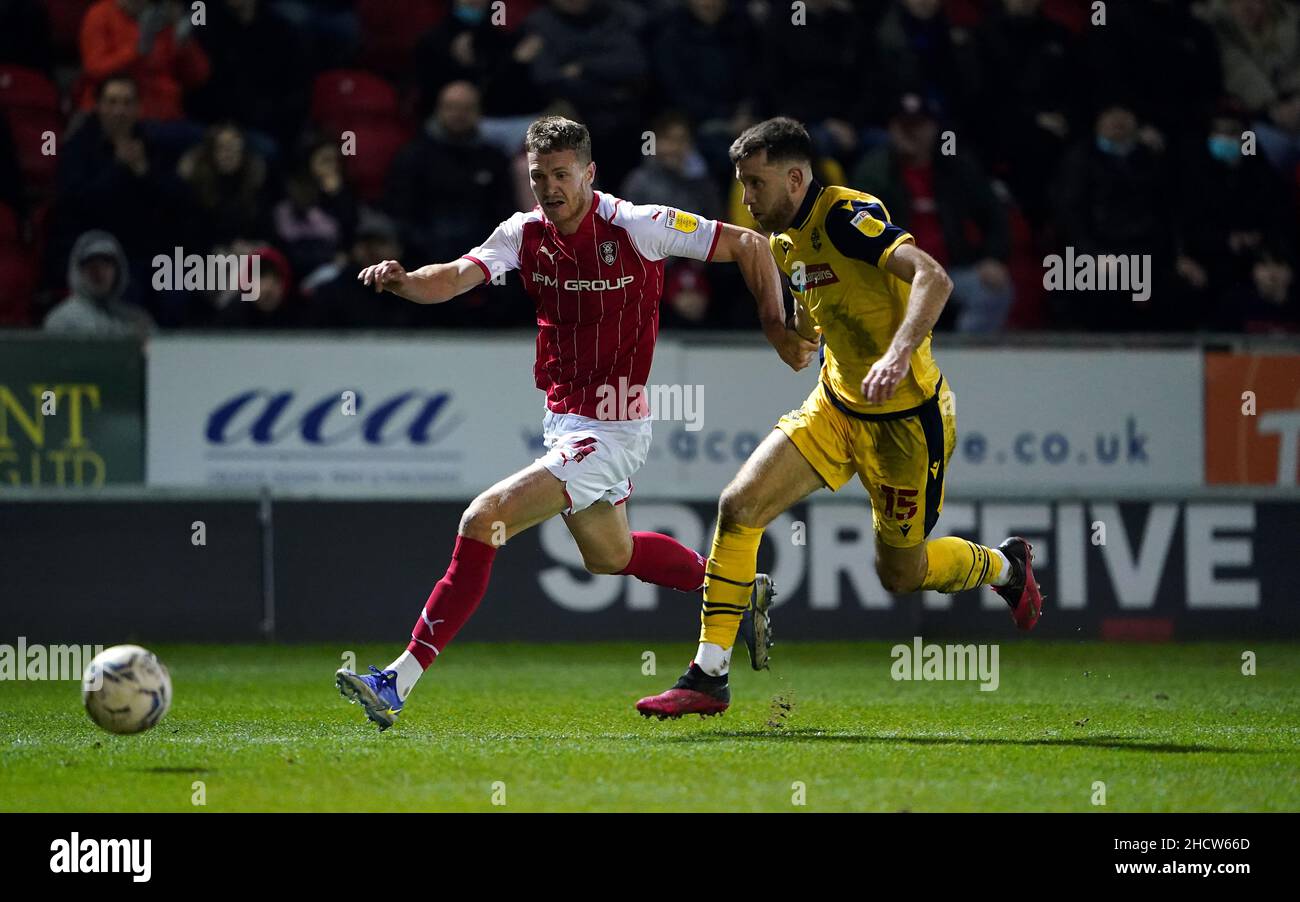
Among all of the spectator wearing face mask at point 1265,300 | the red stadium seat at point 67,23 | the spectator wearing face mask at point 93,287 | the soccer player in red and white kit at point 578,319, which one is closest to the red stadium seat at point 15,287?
the spectator wearing face mask at point 93,287

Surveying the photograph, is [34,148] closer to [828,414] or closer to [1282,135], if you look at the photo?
[828,414]

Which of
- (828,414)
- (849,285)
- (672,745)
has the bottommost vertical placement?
(672,745)

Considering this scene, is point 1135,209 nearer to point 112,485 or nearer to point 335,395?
point 335,395

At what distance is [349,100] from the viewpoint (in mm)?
14305

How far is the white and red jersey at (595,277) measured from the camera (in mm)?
7508

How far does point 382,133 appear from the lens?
1420 centimetres

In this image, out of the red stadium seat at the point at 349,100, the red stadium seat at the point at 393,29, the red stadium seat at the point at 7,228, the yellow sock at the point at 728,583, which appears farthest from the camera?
the red stadium seat at the point at 393,29

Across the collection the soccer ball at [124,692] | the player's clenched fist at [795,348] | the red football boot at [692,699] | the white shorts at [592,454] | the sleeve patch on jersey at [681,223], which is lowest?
the red football boot at [692,699]

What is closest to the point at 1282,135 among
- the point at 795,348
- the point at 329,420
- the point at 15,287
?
the point at 329,420

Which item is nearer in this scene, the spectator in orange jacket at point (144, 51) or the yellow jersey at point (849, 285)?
the yellow jersey at point (849, 285)

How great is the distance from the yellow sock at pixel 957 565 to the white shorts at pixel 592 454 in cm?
138

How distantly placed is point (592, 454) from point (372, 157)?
23.8ft

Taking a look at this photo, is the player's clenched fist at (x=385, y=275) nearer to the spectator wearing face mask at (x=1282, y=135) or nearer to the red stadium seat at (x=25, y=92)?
the red stadium seat at (x=25, y=92)

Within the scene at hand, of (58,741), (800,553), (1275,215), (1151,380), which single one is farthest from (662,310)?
(58,741)
